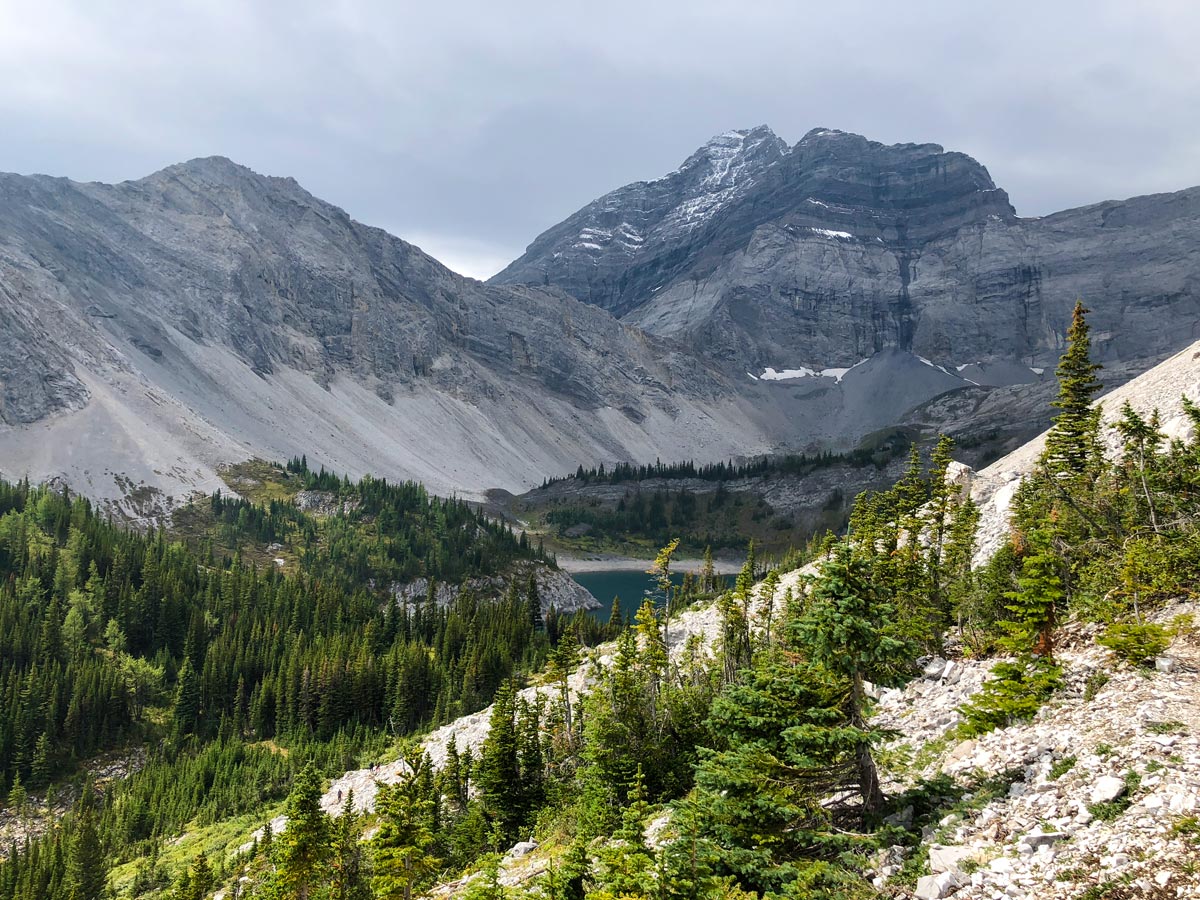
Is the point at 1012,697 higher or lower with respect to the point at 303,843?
higher

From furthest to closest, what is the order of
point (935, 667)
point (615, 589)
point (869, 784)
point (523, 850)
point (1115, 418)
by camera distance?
point (615, 589) → point (1115, 418) → point (523, 850) → point (935, 667) → point (869, 784)

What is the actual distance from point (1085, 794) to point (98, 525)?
138 m

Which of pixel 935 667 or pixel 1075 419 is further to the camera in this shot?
pixel 1075 419

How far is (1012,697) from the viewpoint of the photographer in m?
18.2

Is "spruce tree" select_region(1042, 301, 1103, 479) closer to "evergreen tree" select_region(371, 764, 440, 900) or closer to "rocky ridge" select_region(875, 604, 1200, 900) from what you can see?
"rocky ridge" select_region(875, 604, 1200, 900)

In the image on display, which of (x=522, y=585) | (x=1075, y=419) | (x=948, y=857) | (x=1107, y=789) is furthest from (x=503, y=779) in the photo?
(x=522, y=585)

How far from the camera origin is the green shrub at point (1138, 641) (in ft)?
56.6

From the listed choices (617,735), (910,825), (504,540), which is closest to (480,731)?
(617,735)

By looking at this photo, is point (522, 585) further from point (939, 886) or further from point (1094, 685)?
point (939, 886)

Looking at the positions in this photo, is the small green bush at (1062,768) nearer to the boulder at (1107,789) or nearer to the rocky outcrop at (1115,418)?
the boulder at (1107,789)

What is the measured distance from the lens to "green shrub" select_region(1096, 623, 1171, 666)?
17.3m

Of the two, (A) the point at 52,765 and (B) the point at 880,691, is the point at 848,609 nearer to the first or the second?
(B) the point at 880,691

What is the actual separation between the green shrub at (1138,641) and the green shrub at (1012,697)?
59.0 inches

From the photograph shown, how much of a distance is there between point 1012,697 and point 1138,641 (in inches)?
130
